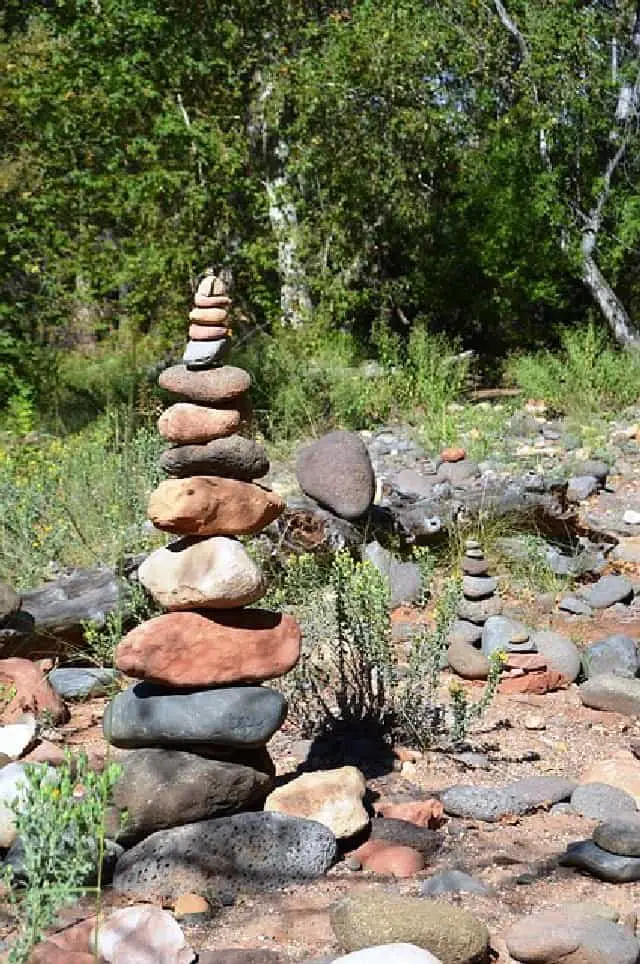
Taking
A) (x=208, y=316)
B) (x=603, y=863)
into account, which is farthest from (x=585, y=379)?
(x=603, y=863)

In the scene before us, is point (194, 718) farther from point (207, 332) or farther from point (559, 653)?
point (559, 653)

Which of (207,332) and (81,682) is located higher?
(207,332)

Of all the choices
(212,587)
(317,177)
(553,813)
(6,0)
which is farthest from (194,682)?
(6,0)

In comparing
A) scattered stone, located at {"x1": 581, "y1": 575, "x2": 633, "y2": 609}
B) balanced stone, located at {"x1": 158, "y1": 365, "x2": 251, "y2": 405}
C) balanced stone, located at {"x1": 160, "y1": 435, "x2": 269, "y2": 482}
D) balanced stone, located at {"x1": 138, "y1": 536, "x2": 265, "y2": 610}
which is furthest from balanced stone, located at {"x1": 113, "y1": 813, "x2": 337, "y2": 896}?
scattered stone, located at {"x1": 581, "y1": 575, "x2": 633, "y2": 609}

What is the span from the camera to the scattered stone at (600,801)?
378cm

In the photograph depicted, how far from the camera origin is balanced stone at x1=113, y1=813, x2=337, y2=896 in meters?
3.23

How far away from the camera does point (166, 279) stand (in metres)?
11.8

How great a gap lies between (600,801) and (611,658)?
1.54 m

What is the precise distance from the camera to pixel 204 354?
380 cm

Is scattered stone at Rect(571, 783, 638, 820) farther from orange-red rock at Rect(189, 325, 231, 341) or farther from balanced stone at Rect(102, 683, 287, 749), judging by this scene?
orange-red rock at Rect(189, 325, 231, 341)

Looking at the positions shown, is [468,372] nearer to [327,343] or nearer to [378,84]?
[327,343]

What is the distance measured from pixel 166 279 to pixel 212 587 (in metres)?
8.64

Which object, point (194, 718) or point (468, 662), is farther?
point (468, 662)

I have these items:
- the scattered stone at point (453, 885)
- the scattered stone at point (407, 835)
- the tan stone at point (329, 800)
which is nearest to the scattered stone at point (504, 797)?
the scattered stone at point (407, 835)
